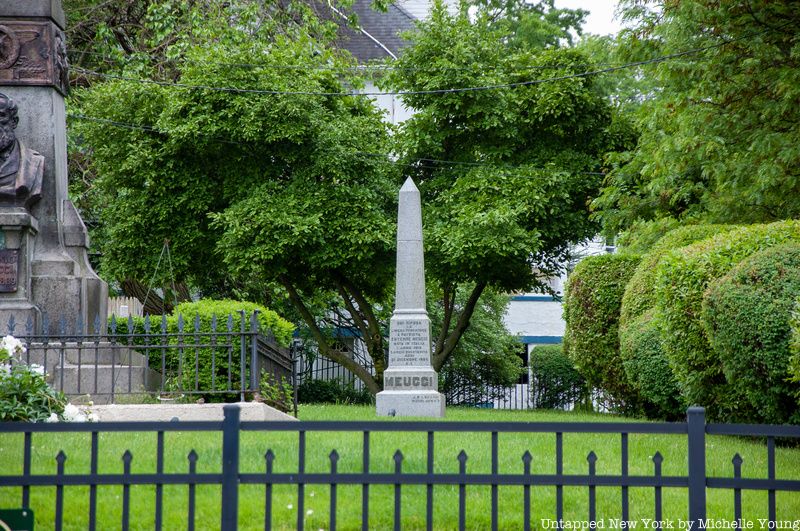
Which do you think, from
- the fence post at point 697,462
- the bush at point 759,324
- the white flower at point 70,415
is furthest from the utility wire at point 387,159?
the fence post at point 697,462

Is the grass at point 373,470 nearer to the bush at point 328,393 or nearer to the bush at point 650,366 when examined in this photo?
the bush at point 650,366

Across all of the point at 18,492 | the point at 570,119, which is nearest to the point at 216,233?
the point at 570,119

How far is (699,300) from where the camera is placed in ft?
39.0

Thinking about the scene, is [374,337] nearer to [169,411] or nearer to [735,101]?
[735,101]

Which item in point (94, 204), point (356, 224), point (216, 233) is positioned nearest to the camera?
point (356, 224)

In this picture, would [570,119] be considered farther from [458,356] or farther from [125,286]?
[125,286]

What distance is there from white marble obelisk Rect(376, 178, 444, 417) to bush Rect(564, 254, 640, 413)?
4.30 meters

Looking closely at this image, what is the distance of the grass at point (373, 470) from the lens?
273 inches

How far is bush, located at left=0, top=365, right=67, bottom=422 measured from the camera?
29.2 ft

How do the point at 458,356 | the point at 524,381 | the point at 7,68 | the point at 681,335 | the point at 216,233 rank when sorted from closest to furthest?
the point at 681,335 → the point at 7,68 → the point at 216,233 → the point at 458,356 → the point at 524,381

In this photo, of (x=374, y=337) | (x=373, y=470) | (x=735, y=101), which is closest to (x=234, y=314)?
(x=373, y=470)

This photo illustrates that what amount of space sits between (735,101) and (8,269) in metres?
10.8

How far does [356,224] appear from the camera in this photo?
22.9 meters

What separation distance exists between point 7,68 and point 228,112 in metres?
9.72
